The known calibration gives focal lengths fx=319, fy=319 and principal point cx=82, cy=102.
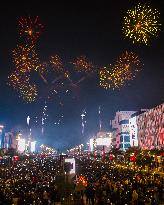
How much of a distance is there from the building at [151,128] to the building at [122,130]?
93.7 ft

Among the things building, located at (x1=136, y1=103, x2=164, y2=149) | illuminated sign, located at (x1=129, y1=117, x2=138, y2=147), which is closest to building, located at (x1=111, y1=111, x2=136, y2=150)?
illuminated sign, located at (x1=129, y1=117, x2=138, y2=147)

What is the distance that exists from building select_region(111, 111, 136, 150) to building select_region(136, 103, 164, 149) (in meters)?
28.5

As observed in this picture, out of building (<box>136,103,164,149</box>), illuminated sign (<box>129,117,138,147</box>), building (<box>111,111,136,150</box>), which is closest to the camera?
building (<box>136,103,164,149</box>)

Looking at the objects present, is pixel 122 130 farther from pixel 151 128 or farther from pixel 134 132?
pixel 151 128

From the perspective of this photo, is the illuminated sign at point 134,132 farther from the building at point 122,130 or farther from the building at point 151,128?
the building at point 122,130

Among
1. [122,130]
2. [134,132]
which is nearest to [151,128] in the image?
[134,132]

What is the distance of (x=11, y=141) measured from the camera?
175m

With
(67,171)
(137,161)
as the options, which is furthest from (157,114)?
(67,171)

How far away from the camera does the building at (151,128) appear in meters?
97.1

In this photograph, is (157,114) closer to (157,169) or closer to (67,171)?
(157,169)

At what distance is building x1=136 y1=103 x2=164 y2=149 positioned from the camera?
318 feet

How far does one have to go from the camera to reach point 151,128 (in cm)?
10775

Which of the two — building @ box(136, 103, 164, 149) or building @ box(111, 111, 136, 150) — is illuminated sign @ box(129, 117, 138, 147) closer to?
building @ box(136, 103, 164, 149)

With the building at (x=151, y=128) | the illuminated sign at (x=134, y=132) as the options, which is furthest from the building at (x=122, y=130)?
the building at (x=151, y=128)
